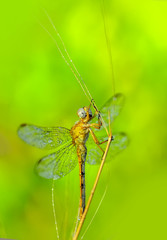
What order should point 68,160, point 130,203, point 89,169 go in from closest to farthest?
1. point 68,160
2. point 89,169
3. point 130,203

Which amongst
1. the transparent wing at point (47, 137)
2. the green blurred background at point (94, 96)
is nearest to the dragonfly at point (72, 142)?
the transparent wing at point (47, 137)

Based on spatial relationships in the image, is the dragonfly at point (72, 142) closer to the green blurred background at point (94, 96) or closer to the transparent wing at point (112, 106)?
the transparent wing at point (112, 106)

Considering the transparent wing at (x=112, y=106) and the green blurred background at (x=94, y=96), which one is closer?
the transparent wing at (x=112, y=106)

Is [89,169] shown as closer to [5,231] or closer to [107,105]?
[107,105]

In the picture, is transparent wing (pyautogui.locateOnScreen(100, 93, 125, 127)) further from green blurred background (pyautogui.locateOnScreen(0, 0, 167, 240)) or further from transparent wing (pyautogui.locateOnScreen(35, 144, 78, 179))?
green blurred background (pyautogui.locateOnScreen(0, 0, 167, 240))

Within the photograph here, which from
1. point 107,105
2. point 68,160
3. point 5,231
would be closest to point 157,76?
point 107,105

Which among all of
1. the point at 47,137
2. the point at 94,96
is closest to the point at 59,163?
the point at 47,137

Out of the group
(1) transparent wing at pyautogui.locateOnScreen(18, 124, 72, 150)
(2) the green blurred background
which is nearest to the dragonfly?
(1) transparent wing at pyautogui.locateOnScreen(18, 124, 72, 150)

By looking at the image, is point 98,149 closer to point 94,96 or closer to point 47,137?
point 47,137
